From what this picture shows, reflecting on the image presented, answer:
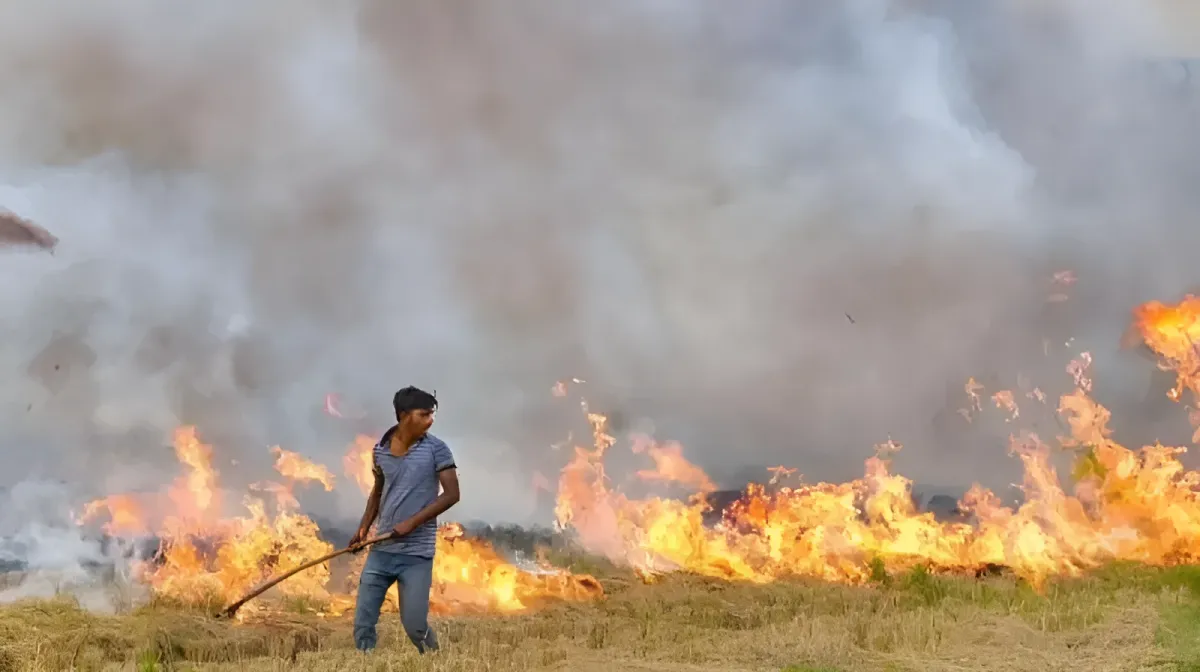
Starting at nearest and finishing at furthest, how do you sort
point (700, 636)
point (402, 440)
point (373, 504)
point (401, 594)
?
point (401, 594) → point (402, 440) → point (373, 504) → point (700, 636)

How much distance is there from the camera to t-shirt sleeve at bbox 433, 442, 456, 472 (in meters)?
5.59

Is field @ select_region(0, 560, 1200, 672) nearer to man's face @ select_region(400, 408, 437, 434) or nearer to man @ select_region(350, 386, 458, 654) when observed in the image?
man @ select_region(350, 386, 458, 654)

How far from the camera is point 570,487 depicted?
11914 mm

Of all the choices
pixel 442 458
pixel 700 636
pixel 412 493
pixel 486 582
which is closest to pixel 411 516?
pixel 412 493

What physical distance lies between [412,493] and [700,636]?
2.61 m

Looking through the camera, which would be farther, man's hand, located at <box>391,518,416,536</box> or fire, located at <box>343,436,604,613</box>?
fire, located at <box>343,436,604,613</box>

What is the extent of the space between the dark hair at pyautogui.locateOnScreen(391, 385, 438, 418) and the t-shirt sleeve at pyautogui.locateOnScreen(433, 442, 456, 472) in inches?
9.7

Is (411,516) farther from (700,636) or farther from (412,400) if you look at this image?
(700,636)

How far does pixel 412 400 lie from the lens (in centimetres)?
562

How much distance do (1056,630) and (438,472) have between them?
15.6 feet

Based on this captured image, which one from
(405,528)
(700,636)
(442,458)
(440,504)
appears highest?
(442,458)

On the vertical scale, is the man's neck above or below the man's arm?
above

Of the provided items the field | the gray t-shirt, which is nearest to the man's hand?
the gray t-shirt

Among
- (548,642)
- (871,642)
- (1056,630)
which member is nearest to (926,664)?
(871,642)
